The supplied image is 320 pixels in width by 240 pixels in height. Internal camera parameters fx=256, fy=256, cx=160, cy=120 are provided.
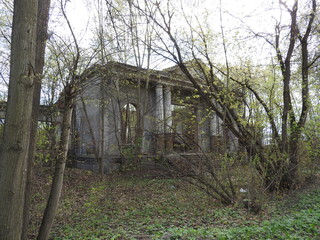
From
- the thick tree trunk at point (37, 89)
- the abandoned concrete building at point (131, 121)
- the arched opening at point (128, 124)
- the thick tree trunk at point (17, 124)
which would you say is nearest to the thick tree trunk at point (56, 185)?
the thick tree trunk at point (37, 89)

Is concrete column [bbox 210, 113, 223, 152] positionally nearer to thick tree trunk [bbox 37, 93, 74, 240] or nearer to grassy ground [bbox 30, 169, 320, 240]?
grassy ground [bbox 30, 169, 320, 240]

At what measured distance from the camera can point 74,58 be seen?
4.94 m

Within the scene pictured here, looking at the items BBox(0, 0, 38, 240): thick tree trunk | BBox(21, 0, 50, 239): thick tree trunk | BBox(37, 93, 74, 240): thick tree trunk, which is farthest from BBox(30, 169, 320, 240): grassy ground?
BBox(0, 0, 38, 240): thick tree trunk

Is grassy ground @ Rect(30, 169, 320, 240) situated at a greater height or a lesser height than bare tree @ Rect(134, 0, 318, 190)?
lesser

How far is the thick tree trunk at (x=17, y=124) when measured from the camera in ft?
9.26

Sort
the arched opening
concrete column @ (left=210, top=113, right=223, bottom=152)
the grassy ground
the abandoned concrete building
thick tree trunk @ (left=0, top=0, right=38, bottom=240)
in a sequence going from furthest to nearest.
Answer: the arched opening < the abandoned concrete building < concrete column @ (left=210, top=113, right=223, bottom=152) < the grassy ground < thick tree trunk @ (left=0, top=0, right=38, bottom=240)

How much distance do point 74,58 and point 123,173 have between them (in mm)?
8391

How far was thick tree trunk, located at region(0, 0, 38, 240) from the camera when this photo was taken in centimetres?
282

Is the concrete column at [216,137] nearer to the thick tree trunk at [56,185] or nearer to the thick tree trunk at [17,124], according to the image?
the thick tree trunk at [56,185]

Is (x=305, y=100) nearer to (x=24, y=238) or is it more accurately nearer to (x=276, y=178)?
(x=276, y=178)

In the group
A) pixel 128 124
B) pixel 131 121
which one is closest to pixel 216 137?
pixel 131 121

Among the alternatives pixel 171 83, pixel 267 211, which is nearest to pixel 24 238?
pixel 267 211

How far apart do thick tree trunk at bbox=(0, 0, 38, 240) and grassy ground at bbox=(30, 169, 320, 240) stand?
237cm

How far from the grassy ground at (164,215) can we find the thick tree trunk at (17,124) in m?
2.37
